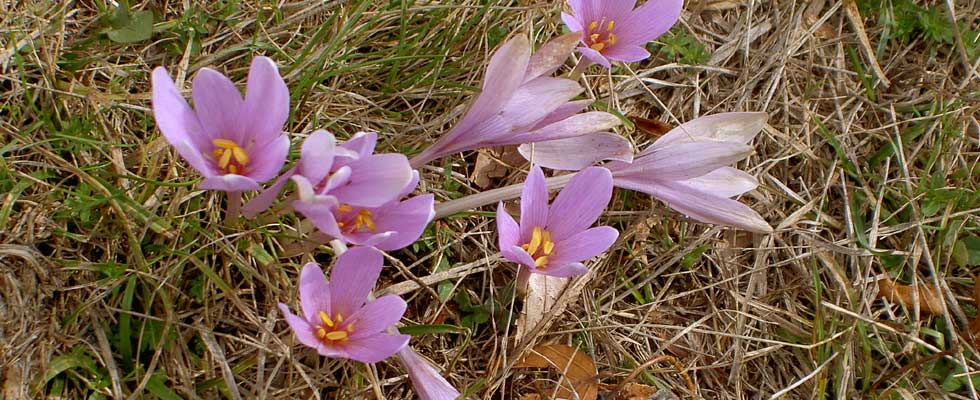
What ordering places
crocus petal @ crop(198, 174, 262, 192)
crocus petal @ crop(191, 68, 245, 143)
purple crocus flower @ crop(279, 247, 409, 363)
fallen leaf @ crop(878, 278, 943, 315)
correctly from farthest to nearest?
1. fallen leaf @ crop(878, 278, 943, 315)
2. purple crocus flower @ crop(279, 247, 409, 363)
3. crocus petal @ crop(191, 68, 245, 143)
4. crocus petal @ crop(198, 174, 262, 192)

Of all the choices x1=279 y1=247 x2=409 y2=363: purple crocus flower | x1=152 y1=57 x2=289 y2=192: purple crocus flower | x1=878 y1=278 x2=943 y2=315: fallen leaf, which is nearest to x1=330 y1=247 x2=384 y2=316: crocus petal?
x1=279 y1=247 x2=409 y2=363: purple crocus flower

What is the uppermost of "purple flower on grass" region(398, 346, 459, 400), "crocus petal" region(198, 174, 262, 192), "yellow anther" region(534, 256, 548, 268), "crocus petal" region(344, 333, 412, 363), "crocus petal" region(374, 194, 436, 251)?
"crocus petal" region(198, 174, 262, 192)

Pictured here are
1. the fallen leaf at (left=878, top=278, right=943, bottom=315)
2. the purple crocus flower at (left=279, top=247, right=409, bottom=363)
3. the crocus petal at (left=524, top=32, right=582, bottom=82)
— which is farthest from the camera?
the fallen leaf at (left=878, top=278, right=943, bottom=315)

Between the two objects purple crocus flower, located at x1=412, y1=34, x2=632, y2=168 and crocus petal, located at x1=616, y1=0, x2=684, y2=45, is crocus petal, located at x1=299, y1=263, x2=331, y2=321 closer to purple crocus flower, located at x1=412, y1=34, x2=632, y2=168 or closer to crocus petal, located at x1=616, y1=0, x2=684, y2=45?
purple crocus flower, located at x1=412, y1=34, x2=632, y2=168

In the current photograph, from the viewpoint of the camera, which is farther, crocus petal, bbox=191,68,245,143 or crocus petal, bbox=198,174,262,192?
crocus petal, bbox=191,68,245,143

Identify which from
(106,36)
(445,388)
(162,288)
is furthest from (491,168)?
(106,36)

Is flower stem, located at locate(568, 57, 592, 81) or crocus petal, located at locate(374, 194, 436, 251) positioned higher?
flower stem, located at locate(568, 57, 592, 81)

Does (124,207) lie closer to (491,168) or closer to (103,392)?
(103,392)
